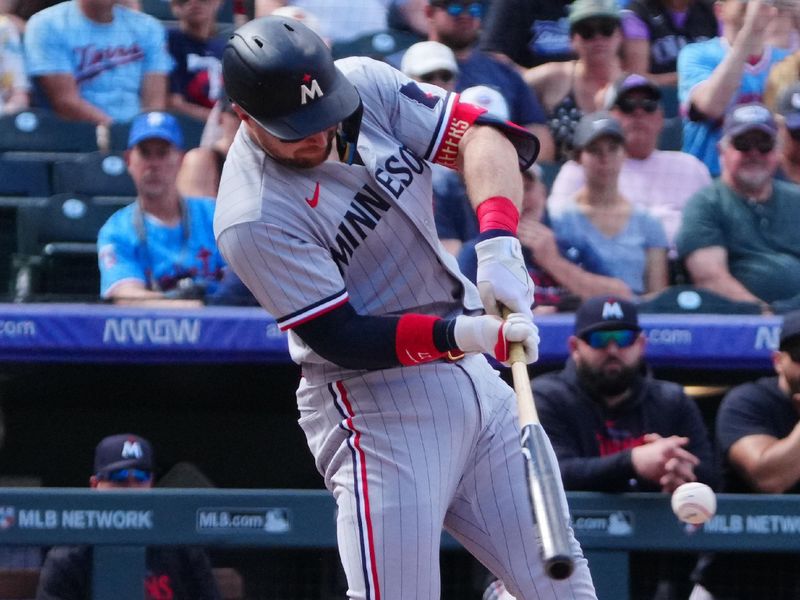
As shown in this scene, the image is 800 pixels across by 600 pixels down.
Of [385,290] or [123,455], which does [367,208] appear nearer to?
[385,290]

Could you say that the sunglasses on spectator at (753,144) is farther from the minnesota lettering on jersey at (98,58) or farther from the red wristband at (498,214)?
the red wristband at (498,214)

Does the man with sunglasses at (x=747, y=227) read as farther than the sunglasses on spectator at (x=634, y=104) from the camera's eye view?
No

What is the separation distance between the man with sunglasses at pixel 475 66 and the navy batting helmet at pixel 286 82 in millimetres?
Answer: 2984

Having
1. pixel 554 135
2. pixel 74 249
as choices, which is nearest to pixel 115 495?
pixel 74 249

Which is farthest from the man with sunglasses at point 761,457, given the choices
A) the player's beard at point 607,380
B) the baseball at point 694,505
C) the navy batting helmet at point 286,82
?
the navy batting helmet at point 286,82

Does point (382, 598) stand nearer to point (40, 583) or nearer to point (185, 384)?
point (40, 583)

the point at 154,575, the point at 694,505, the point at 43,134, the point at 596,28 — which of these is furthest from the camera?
the point at 596,28

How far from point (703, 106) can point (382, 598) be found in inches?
140

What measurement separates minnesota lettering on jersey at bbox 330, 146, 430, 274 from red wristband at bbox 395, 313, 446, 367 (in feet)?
0.76

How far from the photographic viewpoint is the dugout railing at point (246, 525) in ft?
13.3

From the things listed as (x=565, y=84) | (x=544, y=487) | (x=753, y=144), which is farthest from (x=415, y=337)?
(x=565, y=84)

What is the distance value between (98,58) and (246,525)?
A: 8.57ft

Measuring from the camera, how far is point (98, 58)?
5973 mm

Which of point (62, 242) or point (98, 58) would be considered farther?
point (98, 58)
